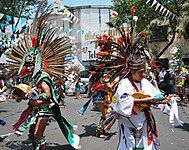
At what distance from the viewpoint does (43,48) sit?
7074 millimetres

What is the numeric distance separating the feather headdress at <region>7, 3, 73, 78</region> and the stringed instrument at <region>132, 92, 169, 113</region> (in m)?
2.25

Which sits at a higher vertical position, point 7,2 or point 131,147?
point 7,2

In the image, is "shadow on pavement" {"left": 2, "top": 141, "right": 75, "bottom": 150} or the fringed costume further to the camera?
"shadow on pavement" {"left": 2, "top": 141, "right": 75, "bottom": 150}

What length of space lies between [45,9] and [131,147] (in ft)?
10.7

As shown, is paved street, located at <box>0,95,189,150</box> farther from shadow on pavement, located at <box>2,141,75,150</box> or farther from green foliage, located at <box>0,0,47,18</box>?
green foliage, located at <box>0,0,47,18</box>

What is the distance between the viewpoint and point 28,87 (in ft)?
21.5

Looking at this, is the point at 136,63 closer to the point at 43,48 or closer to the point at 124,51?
the point at 124,51

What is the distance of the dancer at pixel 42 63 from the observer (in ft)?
21.1

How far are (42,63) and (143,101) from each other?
246 cm

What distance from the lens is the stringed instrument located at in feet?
16.6

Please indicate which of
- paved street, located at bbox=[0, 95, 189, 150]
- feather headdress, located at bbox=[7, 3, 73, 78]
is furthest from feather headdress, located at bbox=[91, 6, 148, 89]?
paved street, located at bbox=[0, 95, 189, 150]

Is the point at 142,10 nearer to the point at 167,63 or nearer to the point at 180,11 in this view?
the point at 180,11

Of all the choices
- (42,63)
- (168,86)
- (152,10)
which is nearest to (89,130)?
(42,63)

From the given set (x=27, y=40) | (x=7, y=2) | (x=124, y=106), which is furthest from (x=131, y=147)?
(x=7, y=2)
